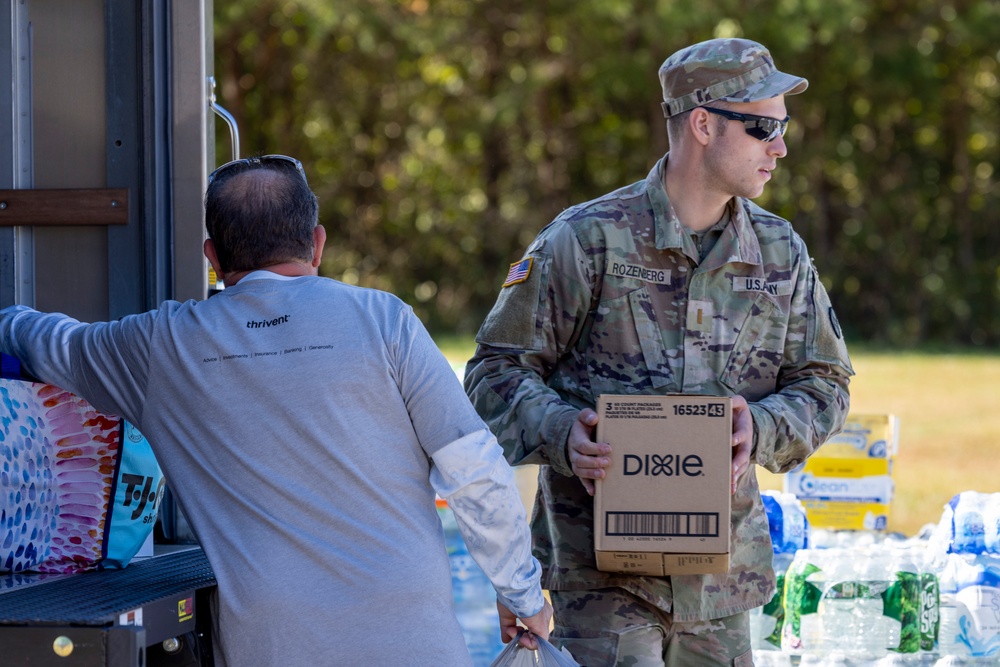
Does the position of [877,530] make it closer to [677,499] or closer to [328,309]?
[677,499]

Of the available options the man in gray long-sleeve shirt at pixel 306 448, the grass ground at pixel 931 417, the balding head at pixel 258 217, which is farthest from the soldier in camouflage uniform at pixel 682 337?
the grass ground at pixel 931 417

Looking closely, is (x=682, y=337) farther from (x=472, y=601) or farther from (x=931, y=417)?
(x=931, y=417)

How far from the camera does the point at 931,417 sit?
1298 centimetres

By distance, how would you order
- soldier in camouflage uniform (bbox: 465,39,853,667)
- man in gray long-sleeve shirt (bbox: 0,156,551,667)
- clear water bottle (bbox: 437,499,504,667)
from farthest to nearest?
clear water bottle (bbox: 437,499,504,667), soldier in camouflage uniform (bbox: 465,39,853,667), man in gray long-sleeve shirt (bbox: 0,156,551,667)

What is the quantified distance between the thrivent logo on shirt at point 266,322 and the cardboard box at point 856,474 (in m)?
3.75

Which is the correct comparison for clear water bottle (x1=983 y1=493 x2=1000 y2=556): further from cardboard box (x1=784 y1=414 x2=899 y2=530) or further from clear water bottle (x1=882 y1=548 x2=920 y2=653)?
cardboard box (x1=784 y1=414 x2=899 y2=530)

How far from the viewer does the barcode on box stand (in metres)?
2.97

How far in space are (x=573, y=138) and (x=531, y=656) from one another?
65.0 feet

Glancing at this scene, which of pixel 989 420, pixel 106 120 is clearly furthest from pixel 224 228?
pixel 989 420

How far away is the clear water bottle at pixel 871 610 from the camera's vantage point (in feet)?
15.3

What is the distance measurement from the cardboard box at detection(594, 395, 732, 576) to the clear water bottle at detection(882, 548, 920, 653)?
191 cm

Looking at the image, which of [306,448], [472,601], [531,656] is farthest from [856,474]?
[306,448]

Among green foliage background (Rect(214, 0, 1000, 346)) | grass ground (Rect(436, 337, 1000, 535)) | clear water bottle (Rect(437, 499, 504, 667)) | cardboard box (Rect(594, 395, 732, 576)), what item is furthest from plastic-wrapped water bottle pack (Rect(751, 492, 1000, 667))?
green foliage background (Rect(214, 0, 1000, 346))

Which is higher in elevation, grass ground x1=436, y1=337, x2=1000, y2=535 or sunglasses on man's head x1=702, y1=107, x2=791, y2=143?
sunglasses on man's head x1=702, y1=107, x2=791, y2=143
